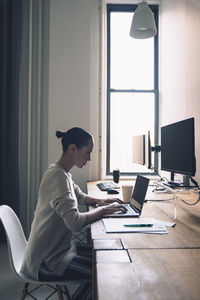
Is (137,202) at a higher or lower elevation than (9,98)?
lower

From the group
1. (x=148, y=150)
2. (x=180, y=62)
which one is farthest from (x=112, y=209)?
(x=180, y=62)

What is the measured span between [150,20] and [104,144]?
1.45 meters

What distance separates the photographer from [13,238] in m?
1.51

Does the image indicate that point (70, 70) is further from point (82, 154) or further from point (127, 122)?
point (82, 154)

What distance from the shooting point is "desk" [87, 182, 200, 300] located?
742mm

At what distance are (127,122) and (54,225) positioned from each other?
7.61 feet

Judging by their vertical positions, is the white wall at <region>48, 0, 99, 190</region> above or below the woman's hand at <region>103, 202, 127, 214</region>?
above

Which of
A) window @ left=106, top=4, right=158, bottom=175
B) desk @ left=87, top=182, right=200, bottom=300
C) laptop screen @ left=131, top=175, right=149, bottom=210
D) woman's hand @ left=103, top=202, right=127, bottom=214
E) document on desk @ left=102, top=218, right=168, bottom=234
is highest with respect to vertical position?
window @ left=106, top=4, right=158, bottom=175

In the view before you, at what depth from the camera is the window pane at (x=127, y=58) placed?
3559 mm

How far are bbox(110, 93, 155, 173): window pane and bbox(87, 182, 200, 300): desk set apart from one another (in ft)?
6.86

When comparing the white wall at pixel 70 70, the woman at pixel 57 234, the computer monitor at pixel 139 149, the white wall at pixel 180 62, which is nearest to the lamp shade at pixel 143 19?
the white wall at pixel 180 62

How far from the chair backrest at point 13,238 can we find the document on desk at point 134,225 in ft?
1.60

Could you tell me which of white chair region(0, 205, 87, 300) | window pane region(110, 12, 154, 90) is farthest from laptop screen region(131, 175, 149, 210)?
window pane region(110, 12, 154, 90)

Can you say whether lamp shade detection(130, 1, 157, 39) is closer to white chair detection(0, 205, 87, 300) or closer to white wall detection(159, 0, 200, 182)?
white wall detection(159, 0, 200, 182)
